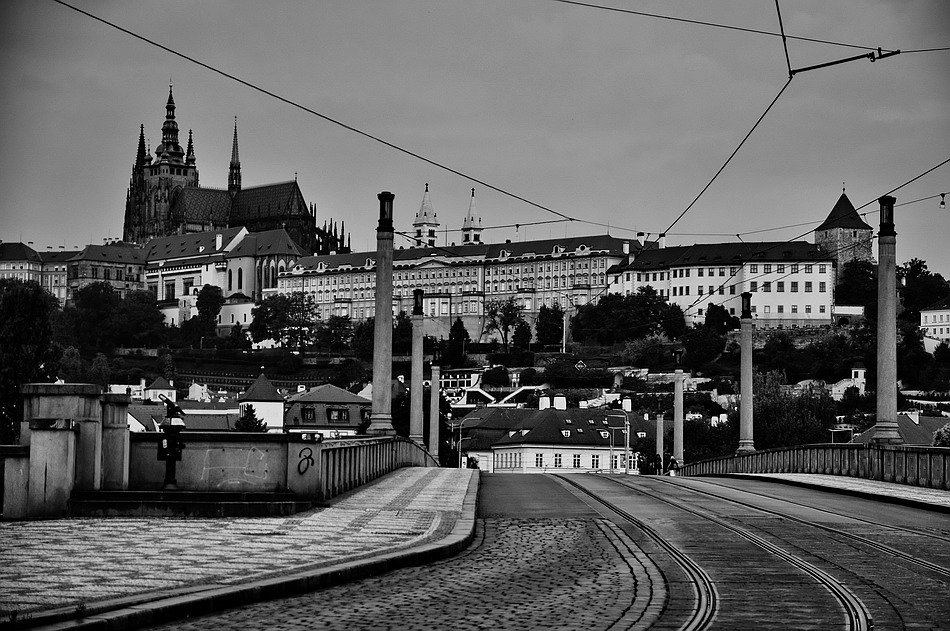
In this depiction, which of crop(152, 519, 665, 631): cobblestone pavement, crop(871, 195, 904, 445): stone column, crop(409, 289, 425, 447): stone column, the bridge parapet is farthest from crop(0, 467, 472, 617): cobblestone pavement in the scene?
crop(409, 289, 425, 447): stone column

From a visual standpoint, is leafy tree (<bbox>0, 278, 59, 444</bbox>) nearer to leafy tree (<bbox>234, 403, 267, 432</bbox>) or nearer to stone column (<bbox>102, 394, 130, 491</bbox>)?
leafy tree (<bbox>234, 403, 267, 432</bbox>)

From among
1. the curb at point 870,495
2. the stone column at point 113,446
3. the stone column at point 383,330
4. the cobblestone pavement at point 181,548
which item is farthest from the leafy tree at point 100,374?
the cobblestone pavement at point 181,548

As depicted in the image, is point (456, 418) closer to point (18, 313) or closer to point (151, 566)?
point (18, 313)

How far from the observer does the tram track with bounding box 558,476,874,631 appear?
11.8 meters

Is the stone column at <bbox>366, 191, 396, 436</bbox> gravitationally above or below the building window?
above

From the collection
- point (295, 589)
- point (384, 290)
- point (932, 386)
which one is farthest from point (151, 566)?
point (932, 386)

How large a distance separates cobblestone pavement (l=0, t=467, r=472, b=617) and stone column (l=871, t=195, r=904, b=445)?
12.0 m

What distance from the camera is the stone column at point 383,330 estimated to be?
3194 centimetres

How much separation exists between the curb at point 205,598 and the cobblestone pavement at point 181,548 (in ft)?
0.66

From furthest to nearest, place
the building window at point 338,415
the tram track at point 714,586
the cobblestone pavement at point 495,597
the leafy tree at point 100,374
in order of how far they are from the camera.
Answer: the leafy tree at point 100,374
the building window at point 338,415
the tram track at point 714,586
the cobblestone pavement at point 495,597

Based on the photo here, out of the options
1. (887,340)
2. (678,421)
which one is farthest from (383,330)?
(678,421)

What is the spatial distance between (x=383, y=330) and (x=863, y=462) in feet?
34.4

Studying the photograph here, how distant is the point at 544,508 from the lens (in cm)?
2442

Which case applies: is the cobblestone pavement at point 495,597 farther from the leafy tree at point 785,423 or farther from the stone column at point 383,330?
the leafy tree at point 785,423
